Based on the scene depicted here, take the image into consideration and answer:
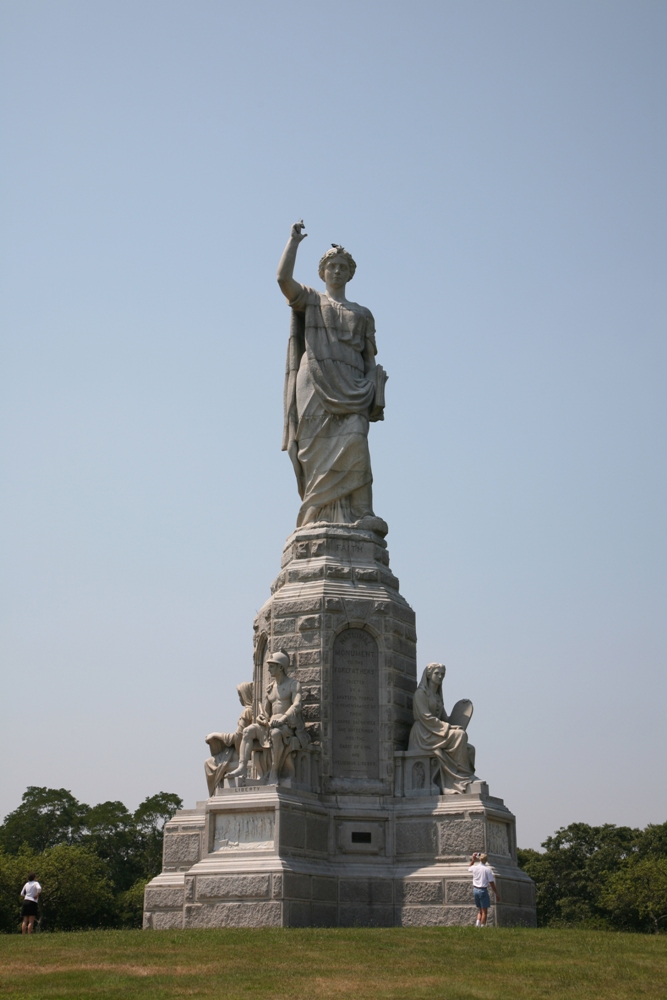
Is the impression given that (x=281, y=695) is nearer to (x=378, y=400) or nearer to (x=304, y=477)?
(x=304, y=477)

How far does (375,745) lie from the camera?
2305 cm

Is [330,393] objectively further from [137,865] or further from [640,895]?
[137,865]

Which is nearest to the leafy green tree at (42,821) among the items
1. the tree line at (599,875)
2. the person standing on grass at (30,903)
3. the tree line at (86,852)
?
the tree line at (86,852)

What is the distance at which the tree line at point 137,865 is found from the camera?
4541 cm

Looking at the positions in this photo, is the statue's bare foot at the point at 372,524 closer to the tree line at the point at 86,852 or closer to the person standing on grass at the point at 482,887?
the person standing on grass at the point at 482,887

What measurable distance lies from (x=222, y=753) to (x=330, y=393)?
761 centimetres

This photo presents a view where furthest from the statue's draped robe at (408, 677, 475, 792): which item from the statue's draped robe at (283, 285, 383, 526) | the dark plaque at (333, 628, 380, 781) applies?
the statue's draped robe at (283, 285, 383, 526)

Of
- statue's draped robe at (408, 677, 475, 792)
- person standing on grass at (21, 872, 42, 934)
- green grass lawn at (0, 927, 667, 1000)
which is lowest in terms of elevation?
green grass lawn at (0, 927, 667, 1000)

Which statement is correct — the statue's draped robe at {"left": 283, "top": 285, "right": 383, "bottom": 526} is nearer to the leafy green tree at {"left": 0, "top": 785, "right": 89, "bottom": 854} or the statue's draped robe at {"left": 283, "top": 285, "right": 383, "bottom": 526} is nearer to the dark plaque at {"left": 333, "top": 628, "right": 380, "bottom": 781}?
the dark plaque at {"left": 333, "top": 628, "right": 380, "bottom": 781}

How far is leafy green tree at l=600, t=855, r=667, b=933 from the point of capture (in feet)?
158

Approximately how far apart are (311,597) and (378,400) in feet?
15.8

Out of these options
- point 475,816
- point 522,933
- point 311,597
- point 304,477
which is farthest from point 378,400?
point 522,933

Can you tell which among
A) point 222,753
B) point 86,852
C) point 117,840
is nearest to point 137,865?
point 117,840

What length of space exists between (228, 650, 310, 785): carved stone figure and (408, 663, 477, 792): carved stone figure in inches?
Result: 89.2
